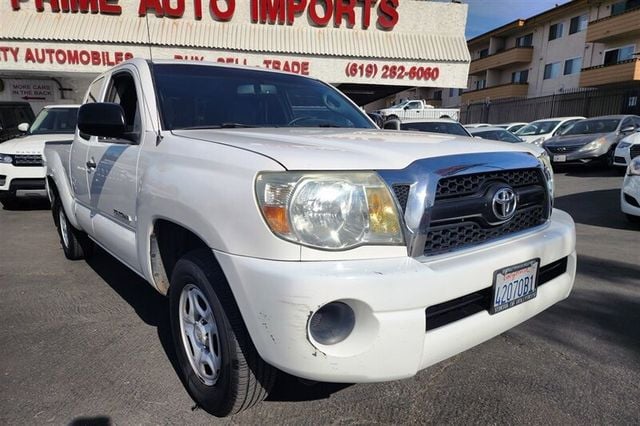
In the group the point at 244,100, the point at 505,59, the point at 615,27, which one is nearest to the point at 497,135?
the point at 244,100

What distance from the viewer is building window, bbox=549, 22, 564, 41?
103ft

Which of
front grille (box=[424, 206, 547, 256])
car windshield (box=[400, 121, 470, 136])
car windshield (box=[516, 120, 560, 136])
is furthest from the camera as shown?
car windshield (box=[516, 120, 560, 136])

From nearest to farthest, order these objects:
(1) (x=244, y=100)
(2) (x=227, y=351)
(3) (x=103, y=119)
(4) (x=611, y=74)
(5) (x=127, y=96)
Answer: (2) (x=227, y=351) → (3) (x=103, y=119) → (1) (x=244, y=100) → (5) (x=127, y=96) → (4) (x=611, y=74)

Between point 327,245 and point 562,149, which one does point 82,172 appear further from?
point 562,149

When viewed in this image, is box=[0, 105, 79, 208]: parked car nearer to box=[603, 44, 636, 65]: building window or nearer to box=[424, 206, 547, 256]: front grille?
box=[424, 206, 547, 256]: front grille

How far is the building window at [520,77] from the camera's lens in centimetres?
3569

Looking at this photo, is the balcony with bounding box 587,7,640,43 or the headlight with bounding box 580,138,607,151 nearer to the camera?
the headlight with bounding box 580,138,607,151

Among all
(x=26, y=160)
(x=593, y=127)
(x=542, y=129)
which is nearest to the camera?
(x=26, y=160)

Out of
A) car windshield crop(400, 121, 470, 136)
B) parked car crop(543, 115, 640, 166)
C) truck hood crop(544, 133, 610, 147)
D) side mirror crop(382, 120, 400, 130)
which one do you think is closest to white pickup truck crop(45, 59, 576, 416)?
side mirror crop(382, 120, 400, 130)

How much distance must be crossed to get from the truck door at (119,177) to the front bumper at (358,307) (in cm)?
117

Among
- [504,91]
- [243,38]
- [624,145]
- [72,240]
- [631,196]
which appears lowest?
[72,240]

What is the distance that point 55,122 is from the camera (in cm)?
804

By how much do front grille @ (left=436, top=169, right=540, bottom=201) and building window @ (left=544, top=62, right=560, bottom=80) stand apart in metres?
35.3

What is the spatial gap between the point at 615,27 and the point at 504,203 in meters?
30.8
